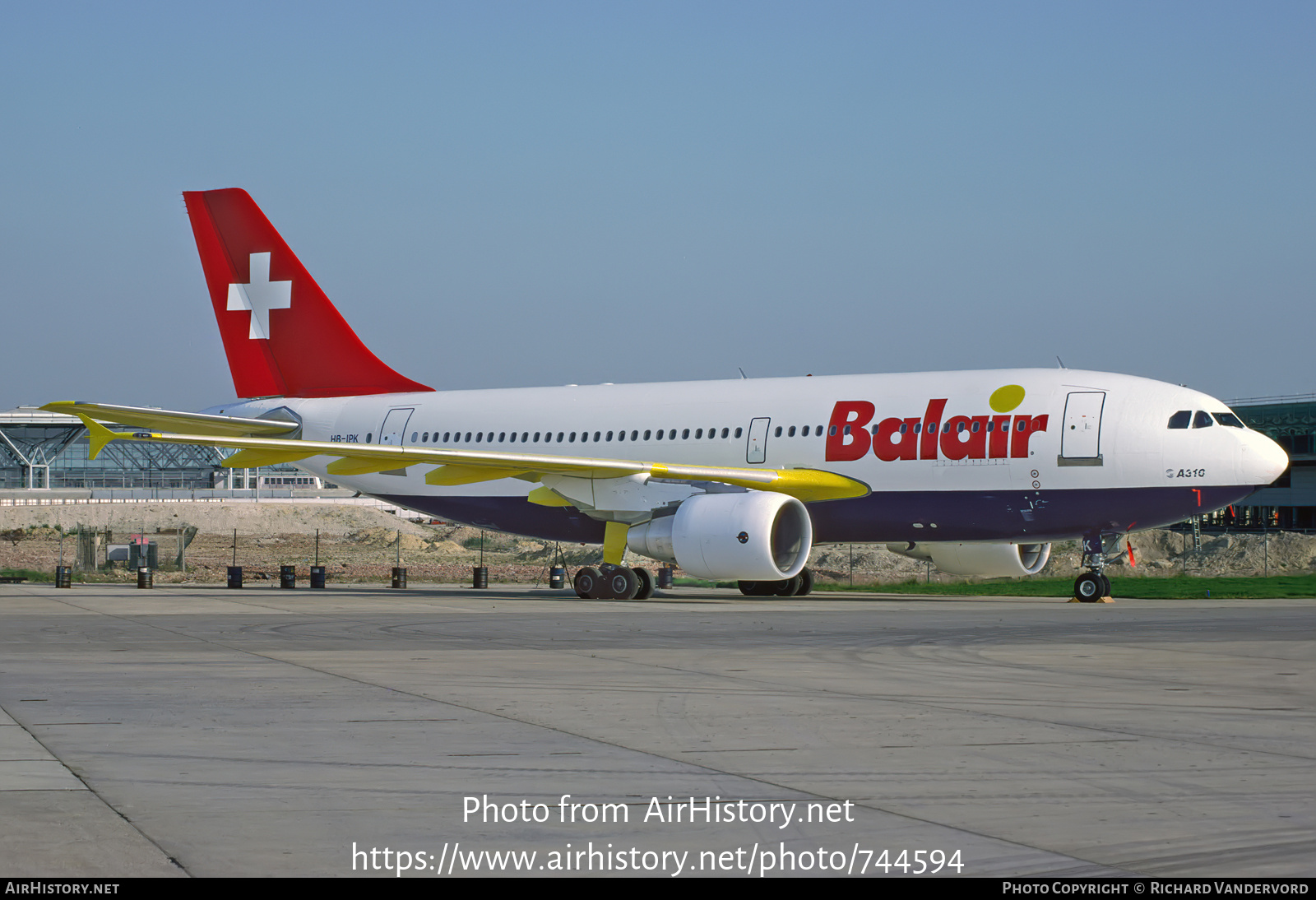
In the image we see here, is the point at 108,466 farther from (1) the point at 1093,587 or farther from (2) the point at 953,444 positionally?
(1) the point at 1093,587

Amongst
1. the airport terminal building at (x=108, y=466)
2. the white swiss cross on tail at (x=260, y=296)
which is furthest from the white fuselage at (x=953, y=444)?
the airport terminal building at (x=108, y=466)

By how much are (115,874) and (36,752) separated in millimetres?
3120

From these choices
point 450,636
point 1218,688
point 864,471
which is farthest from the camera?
point 864,471

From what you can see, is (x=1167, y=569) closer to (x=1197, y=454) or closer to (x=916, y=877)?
(x=1197, y=454)

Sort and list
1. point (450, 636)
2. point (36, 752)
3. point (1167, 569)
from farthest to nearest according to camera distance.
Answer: point (1167, 569) < point (450, 636) < point (36, 752)

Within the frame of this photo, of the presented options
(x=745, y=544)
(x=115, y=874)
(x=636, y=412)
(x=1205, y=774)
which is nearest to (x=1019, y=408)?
(x=745, y=544)

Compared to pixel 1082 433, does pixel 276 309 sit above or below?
above

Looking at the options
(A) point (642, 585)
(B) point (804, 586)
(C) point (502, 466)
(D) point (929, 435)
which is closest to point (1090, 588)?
(D) point (929, 435)

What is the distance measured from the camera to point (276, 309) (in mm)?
32812

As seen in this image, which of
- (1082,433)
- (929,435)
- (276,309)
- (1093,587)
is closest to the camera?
(1082,433)

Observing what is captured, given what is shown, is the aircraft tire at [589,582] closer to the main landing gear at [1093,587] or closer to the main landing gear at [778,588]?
the main landing gear at [778,588]

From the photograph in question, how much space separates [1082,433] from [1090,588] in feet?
8.49

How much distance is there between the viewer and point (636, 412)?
28.9 metres

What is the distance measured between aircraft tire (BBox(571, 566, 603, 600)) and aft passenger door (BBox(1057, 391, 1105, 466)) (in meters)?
8.55
